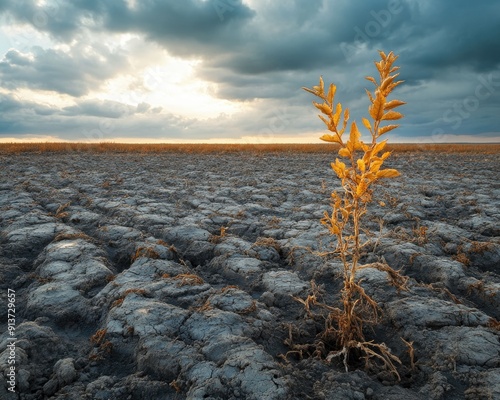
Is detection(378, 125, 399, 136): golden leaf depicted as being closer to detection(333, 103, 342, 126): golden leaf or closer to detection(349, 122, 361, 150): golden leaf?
detection(349, 122, 361, 150): golden leaf

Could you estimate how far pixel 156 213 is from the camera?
4.84 metres

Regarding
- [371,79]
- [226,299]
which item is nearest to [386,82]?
[371,79]

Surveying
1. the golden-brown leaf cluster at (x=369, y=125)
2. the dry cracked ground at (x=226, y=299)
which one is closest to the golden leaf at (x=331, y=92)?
the golden-brown leaf cluster at (x=369, y=125)

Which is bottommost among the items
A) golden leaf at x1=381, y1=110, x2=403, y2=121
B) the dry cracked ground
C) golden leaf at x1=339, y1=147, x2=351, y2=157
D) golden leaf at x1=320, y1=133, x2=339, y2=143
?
the dry cracked ground

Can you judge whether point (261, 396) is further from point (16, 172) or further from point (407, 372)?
point (16, 172)

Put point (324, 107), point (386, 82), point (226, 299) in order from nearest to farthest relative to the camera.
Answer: point (386, 82) → point (324, 107) → point (226, 299)

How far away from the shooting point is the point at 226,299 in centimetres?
248

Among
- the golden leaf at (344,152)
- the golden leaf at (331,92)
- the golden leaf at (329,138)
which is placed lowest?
the golden leaf at (344,152)

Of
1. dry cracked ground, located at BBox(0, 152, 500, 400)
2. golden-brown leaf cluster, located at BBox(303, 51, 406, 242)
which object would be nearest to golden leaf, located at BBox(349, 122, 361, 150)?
golden-brown leaf cluster, located at BBox(303, 51, 406, 242)

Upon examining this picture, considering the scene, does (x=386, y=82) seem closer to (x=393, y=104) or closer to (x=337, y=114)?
(x=393, y=104)

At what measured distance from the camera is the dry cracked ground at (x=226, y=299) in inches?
68.6

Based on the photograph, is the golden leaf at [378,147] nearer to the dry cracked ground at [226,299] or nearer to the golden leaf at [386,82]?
the golden leaf at [386,82]

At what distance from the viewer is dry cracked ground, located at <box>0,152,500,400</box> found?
1.74m

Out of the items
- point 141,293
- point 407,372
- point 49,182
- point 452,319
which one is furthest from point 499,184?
point 49,182
